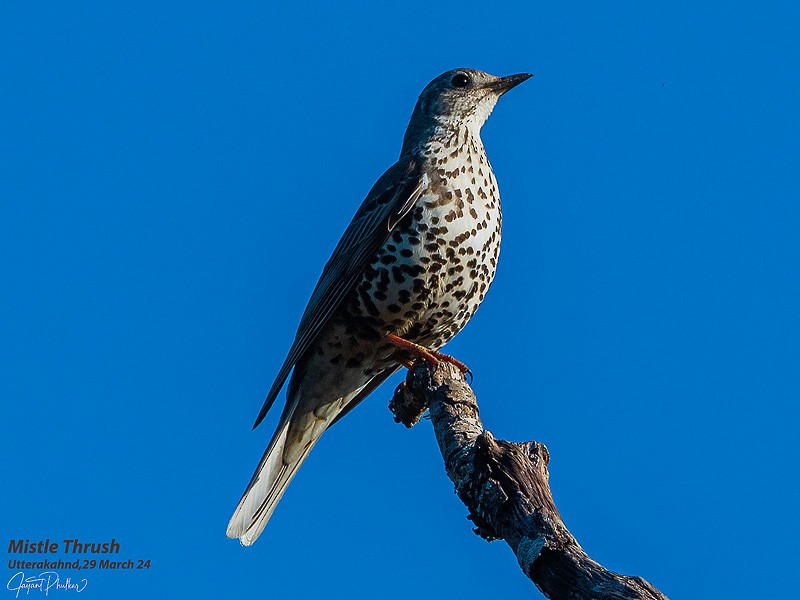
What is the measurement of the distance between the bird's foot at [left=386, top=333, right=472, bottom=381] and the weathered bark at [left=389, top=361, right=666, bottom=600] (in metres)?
0.63

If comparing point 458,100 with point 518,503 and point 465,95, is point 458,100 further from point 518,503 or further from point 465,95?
point 518,503

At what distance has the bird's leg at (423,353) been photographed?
22.3ft

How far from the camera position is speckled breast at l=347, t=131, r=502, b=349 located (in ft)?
22.9

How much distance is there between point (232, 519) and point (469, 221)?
95.4 inches

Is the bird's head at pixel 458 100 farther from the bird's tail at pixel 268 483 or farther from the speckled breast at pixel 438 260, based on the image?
the bird's tail at pixel 268 483

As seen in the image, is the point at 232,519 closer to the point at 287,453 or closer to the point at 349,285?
the point at 287,453

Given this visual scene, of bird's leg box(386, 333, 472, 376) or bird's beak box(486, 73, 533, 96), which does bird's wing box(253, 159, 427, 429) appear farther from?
bird's beak box(486, 73, 533, 96)

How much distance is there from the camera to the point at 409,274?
22.9 feet

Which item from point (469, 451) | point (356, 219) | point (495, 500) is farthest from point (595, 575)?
point (356, 219)

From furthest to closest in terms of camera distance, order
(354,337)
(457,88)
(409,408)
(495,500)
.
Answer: (457,88) → (354,337) → (409,408) → (495,500)

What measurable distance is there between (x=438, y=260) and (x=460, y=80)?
1709 millimetres

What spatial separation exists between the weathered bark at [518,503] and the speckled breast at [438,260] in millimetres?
1025

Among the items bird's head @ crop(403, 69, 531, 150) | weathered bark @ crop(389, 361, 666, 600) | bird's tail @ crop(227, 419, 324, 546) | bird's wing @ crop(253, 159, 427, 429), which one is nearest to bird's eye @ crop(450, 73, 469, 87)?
bird's head @ crop(403, 69, 531, 150)

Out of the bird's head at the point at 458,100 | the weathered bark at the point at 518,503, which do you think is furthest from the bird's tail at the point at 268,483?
the bird's head at the point at 458,100
